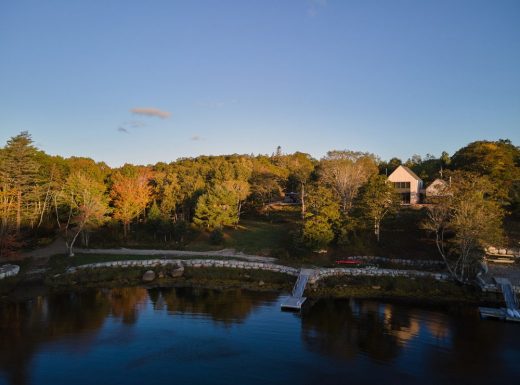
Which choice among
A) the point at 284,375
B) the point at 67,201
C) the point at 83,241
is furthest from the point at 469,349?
the point at 67,201

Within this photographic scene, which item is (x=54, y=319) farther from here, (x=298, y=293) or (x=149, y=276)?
(x=298, y=293)

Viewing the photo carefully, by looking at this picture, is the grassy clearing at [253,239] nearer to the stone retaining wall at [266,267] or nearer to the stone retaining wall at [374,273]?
the stone retaining wall at [266,267]

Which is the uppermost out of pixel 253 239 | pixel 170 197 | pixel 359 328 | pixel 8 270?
pixel 170 197

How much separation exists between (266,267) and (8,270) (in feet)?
65.9

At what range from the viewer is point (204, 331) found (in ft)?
66.6

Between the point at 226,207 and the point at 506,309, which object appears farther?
the point at 226,207

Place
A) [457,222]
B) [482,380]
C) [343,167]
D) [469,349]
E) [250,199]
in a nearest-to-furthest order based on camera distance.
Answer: [482,380]
[469,349]
[457,222]
[343,167]
[250,199]

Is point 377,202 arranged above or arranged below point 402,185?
below

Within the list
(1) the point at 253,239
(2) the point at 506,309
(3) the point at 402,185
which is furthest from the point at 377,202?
(3) the point at 402,185

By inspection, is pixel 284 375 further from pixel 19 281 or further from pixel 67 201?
pixel 67 201

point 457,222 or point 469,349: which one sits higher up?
point 457,222

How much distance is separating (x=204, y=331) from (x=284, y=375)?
606cm

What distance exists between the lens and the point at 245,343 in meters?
18.8

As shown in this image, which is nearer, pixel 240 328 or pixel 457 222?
pixel 240 328
